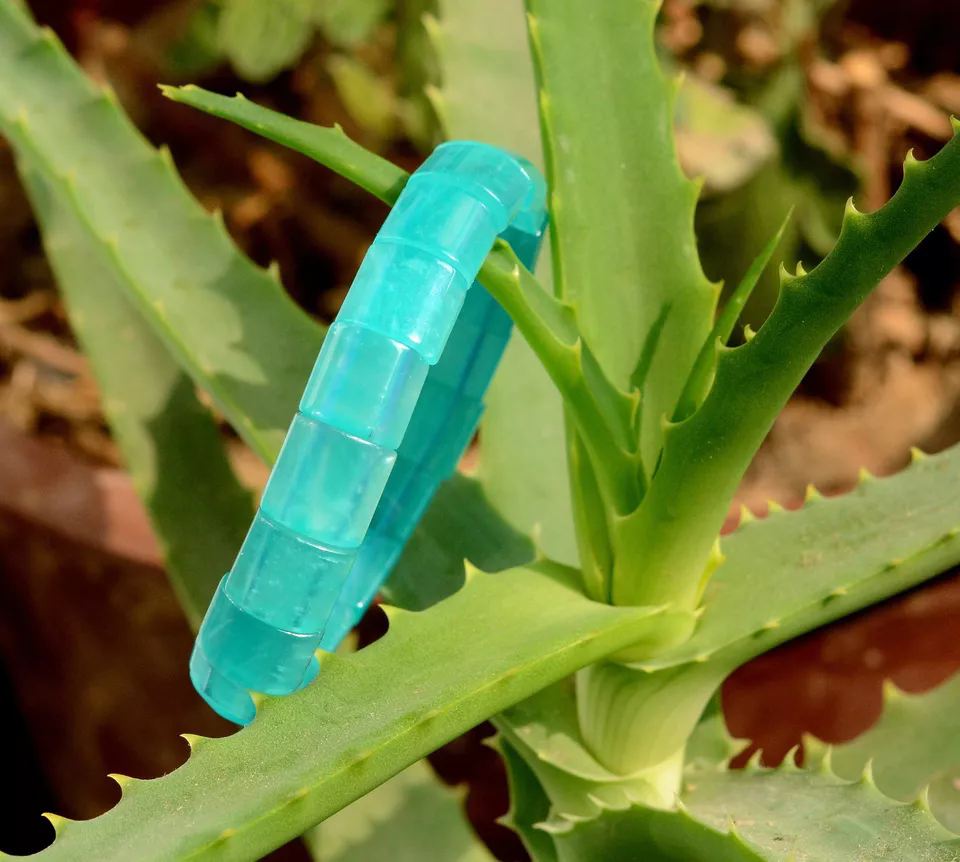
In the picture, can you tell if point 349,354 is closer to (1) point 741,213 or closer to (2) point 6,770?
(2) point 6,770

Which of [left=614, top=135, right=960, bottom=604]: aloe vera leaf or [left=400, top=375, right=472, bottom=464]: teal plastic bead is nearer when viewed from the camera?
[left=614, top=135, right=960, bottom=604]: aloe vera leaf

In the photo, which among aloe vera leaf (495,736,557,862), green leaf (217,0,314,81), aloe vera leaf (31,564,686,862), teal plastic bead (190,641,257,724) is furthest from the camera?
green leaf (217,0,314,81)

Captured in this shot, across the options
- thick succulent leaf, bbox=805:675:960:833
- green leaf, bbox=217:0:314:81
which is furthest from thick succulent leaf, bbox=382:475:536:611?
green leaf, bbox=217:0:314:81

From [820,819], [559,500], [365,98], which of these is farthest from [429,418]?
[365,98]

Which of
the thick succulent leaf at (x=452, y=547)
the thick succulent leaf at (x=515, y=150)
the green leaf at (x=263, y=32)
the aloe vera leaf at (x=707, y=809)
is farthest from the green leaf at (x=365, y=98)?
the aloe vera leaf at (x=707, y=809)

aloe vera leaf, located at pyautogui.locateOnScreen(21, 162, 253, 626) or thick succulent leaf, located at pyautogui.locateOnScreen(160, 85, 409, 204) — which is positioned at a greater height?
thick succulent leaf, located at pyautogui.locateOnScreen(160, 85, 409, 204)

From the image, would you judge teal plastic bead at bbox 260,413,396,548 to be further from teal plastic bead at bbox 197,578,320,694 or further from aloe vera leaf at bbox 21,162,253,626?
aloe vera leaf at bbox 21,162,253,626

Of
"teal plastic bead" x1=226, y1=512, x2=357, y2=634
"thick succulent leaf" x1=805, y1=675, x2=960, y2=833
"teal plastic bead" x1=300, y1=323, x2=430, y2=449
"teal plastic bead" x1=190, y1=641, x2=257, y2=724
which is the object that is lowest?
"teal plastic bead" x1=190, y1=641, x2=257, y2=724

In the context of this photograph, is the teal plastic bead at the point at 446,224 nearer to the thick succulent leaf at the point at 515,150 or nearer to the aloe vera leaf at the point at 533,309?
A: the aloe vera leaf at the point at 533,309
